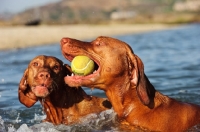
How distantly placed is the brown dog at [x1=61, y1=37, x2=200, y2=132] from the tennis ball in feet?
0.22

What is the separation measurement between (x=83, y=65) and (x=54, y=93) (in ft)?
3.37

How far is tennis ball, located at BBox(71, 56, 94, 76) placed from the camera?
6348mm

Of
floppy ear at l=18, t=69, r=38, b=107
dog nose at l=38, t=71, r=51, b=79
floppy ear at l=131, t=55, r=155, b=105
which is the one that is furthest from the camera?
floppy ear at l=18, t=69, r=38, b=107

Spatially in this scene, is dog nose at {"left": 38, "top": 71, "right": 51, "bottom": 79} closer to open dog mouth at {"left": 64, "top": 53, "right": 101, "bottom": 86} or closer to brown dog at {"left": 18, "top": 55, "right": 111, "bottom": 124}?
brown dog at {"left": 18, "top": 55, "right": 111, "bottom": 124}

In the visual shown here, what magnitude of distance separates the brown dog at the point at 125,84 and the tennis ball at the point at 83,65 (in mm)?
68

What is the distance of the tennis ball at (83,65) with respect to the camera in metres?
6.35

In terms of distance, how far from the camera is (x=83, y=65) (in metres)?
6.34

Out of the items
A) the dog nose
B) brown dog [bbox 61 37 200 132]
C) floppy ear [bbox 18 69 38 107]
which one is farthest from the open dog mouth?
floppy ear [bbox 18 69 38 107]

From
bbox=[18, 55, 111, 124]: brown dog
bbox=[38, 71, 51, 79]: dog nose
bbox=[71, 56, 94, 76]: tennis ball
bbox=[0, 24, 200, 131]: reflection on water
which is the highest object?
bbox=[71, 56, 94, 76]: tennis ball

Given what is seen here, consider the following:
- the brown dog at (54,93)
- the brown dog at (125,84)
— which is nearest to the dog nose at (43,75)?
the brown dog at (54,93)

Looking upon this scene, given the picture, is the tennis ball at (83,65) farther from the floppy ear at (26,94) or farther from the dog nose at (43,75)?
the floppy ear at (26,94)

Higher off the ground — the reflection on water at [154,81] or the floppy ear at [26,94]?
the floppy ear at [26,94]

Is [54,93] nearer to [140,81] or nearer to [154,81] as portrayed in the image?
[140,81]

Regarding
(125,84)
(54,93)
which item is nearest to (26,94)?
(54,93)
